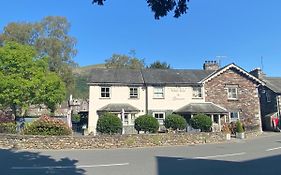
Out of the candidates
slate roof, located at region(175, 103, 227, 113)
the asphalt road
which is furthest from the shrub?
slate roof, located at region(175, 103, 227, 113)

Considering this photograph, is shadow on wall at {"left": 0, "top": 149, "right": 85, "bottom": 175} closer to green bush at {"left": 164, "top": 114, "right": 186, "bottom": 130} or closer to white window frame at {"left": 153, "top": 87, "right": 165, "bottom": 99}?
green bush at {"left": 164, "top": 114, "right": 186, "bottom": 130}

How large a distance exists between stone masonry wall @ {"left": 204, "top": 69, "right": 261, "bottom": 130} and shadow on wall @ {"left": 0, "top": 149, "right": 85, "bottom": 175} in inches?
1027

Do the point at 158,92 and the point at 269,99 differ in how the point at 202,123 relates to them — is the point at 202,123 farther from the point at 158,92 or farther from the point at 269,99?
the point at 269,99

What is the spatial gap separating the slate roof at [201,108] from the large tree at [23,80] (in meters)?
15.3

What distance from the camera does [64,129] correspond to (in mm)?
22984

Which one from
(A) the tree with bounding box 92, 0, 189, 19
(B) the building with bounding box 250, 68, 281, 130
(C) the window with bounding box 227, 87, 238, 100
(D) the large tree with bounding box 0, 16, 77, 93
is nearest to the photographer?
(A) the tree with bounding box 92, 0, 189, 19

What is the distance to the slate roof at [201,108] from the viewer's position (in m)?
35.9

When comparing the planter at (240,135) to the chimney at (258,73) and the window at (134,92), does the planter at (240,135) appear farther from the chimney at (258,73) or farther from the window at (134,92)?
the chimney at (258,73)

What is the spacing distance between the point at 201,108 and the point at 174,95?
143 inches

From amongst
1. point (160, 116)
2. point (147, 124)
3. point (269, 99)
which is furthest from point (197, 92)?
point (147, 124)

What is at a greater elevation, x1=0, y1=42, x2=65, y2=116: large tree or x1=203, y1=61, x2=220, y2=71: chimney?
x1=203, y1=61, x2=220, y2=71: chimney

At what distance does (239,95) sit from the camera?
39.8 m

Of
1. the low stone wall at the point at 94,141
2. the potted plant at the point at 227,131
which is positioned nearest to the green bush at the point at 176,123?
the potted plant at the point at 227,131

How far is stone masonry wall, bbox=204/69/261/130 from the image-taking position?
39094mm
